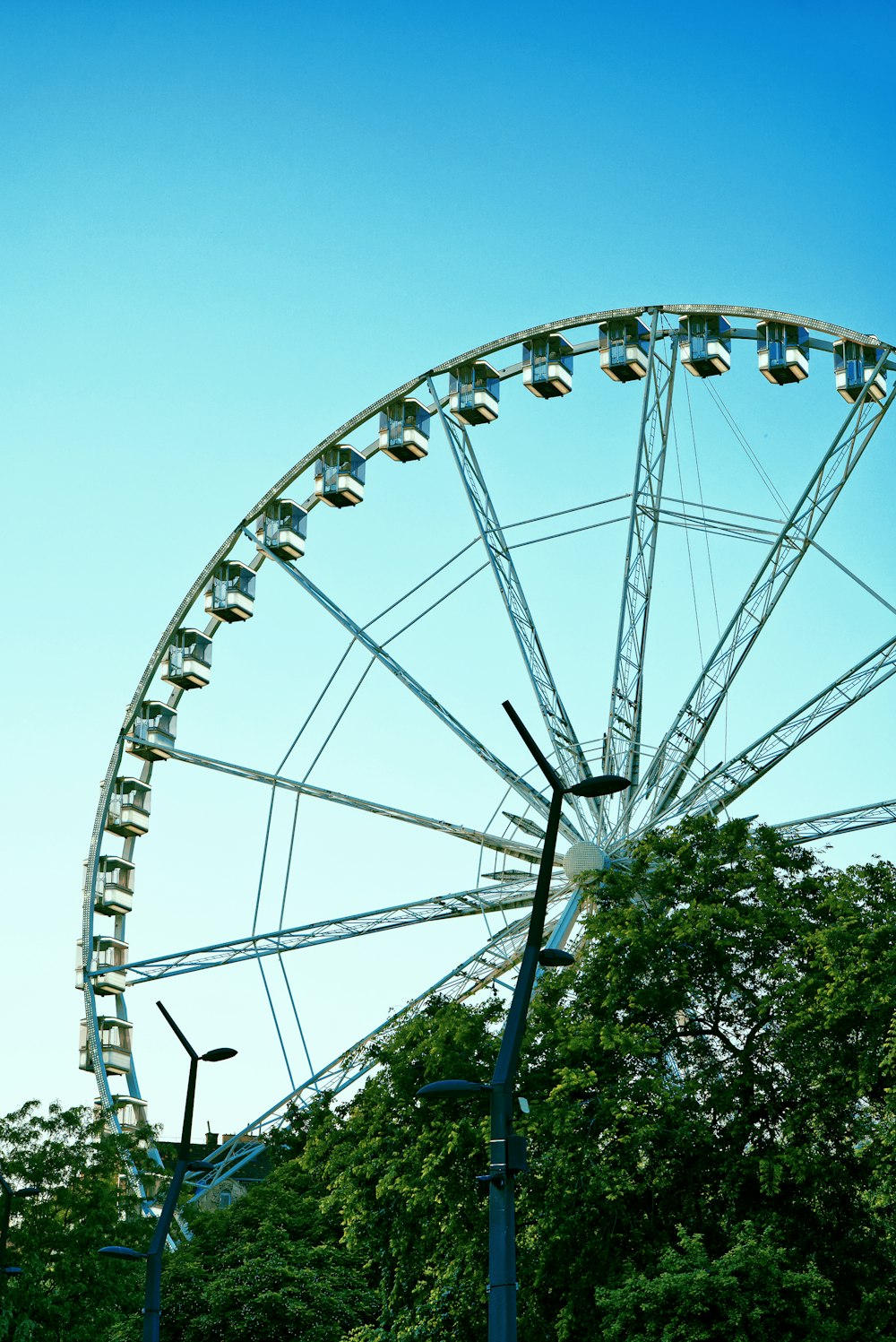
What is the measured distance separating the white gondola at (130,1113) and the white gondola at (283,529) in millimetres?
12813

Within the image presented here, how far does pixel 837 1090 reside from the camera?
27.5 m

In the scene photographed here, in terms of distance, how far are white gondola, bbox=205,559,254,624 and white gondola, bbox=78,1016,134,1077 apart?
9.77 m

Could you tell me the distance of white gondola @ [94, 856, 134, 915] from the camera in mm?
42406

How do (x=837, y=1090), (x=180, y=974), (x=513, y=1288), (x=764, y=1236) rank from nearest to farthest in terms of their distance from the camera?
(x=513, y=1288) → (x=764, y=1236) → (x=837, y=1090) → (x=180, y=974)

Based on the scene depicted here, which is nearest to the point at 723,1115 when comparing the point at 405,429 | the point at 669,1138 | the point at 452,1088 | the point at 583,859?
the point at 669,1138

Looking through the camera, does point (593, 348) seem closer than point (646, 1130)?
No

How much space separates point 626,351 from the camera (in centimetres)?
3884

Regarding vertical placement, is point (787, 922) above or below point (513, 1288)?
above

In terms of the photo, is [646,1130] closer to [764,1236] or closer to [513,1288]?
[764,1236]

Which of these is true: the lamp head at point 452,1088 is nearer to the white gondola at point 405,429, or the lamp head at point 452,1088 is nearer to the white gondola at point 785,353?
the white gondola at point 785,353

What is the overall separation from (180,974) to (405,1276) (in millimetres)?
12435

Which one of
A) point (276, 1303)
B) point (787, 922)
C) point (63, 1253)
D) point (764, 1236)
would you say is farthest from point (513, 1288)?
point (63, 1253)

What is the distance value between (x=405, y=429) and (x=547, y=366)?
3680 mm

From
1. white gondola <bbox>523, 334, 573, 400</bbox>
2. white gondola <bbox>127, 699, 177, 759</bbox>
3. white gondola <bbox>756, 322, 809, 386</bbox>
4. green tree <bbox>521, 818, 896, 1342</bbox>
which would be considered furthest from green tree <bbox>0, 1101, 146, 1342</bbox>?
white gondola <bbox>756, 322, 809, 386</bbox>
